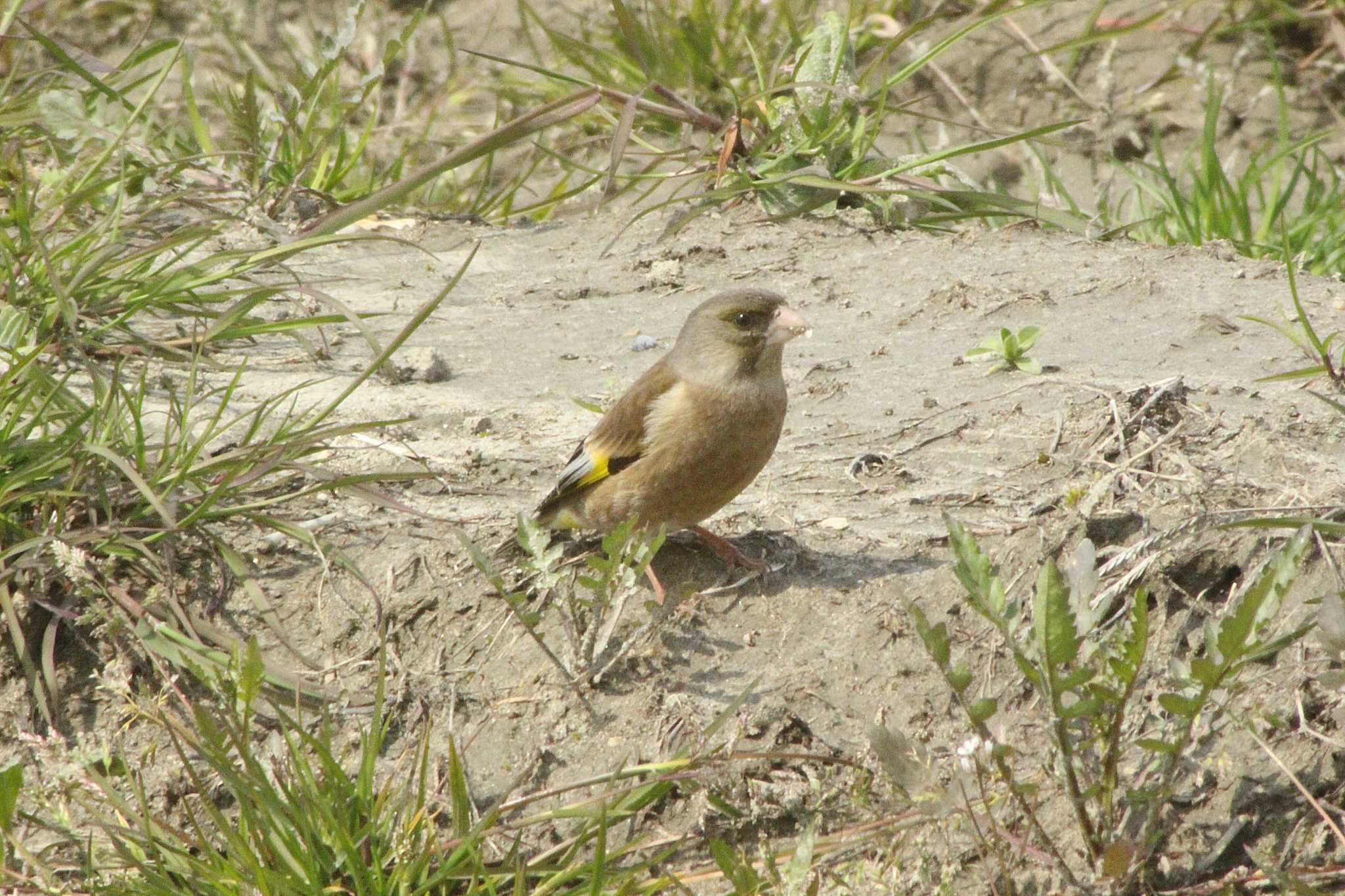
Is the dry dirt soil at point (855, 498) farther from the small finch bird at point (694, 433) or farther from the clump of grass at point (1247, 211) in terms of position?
the clump of grass at point (1247, 211)

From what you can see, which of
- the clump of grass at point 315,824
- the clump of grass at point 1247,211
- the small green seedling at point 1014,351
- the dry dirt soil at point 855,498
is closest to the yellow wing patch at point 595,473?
the dry dirt soil at point 855,498

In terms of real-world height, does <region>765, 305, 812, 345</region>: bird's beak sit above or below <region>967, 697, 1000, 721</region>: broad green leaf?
above

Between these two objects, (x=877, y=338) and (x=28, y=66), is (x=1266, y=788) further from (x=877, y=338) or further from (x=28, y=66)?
(x=28, y=66)

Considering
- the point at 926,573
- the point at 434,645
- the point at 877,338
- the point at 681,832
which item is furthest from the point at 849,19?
the point at 681,832

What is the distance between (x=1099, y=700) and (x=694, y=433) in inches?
59.1

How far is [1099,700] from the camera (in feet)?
8.67

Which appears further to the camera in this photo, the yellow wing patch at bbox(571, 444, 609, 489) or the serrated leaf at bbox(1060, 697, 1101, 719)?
the yellow wing patch at bbox(571, 444, 609, 489)

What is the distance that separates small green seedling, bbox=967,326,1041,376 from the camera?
473 cm

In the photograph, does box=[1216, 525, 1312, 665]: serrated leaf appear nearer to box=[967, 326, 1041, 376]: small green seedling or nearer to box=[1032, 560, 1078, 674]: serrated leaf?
box=[1032, 560, 1078, 674]: serrated leaf

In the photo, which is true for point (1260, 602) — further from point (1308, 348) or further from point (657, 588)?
point (1308, 348)

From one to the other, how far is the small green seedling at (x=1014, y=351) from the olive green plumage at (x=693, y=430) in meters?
0.97

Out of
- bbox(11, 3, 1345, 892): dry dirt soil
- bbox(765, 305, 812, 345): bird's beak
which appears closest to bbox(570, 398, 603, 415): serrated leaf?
bbox(11, 3, 1345, 892): dry dirt soil

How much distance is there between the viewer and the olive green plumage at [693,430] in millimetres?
3867

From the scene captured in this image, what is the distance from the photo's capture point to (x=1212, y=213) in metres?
6.04
